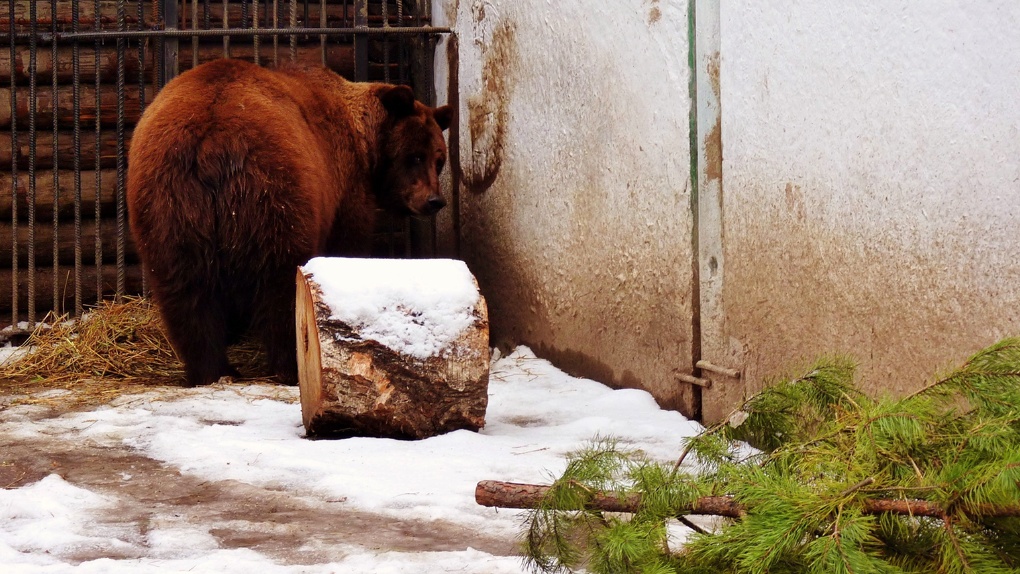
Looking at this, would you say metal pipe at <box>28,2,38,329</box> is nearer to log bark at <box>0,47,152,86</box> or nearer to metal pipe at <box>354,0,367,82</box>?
log bark at <box>0,47,152,86</box>

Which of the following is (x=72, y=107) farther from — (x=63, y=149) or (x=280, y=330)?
(x=280, y=330)

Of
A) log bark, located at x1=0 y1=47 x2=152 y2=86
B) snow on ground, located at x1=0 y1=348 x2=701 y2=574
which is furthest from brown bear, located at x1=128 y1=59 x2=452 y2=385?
log bark, located at x1=0 y1=47 x2=152 y2=86

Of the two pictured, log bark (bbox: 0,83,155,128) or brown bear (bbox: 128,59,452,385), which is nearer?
brown bear (bbox: 128,59,452,385)

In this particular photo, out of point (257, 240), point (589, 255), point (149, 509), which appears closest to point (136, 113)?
point (257, 240)

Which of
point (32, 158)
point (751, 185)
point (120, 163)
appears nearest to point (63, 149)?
point (32, 158)

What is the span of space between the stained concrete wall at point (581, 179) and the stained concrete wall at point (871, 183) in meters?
0.45

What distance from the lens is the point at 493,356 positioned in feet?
23.3

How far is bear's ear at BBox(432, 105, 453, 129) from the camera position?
7109mm

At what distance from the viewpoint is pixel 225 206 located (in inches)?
211

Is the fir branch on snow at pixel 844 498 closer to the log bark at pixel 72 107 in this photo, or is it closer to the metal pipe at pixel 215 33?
the metal pipe at pixel 215 33

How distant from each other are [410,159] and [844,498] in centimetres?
523

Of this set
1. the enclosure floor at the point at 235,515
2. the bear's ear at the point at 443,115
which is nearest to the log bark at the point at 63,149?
the bear's ear at the point at 443,115

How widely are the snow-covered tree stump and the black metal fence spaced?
3268 mm

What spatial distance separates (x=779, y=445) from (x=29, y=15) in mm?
6633
